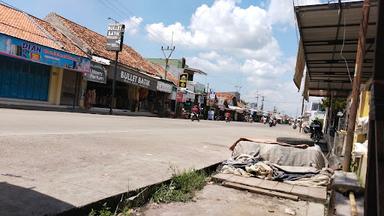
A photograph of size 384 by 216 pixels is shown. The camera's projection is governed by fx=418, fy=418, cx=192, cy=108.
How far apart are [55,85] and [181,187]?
80.9 feet

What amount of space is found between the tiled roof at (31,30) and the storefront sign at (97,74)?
1.53 metres

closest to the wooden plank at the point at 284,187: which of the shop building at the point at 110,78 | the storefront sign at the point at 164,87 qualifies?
the shop building at the point at 110,78

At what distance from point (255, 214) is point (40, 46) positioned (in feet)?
76.6

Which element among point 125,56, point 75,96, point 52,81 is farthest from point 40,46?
point 125,56

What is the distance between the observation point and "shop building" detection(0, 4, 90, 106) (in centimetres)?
2461

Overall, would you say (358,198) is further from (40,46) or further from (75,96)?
(75,96)

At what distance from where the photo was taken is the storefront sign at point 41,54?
2338cm

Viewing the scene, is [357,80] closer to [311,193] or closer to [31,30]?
[311,193]

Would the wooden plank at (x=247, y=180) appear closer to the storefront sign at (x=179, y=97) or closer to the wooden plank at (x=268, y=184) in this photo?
the wooden plank at (x=268, y=184)

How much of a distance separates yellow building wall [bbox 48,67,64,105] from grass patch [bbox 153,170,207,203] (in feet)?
76.2

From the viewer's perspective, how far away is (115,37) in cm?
3475

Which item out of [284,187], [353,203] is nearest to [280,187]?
[284,187]

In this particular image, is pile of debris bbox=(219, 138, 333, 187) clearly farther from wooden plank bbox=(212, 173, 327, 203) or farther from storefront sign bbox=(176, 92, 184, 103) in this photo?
storefront sign bbox=(176, 92, 184, 103)

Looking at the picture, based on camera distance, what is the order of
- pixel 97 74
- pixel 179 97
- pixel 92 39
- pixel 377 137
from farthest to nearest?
pixel 179 97
pixel 92 39
pixel 97 74
pixel 377 137
